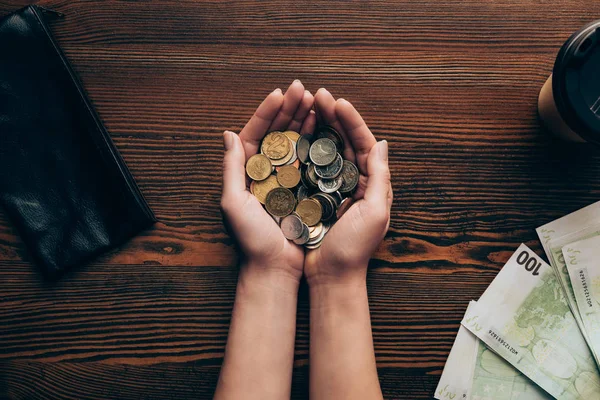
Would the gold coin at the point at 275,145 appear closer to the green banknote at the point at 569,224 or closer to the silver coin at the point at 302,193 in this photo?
the silver coin at the point at 302,193

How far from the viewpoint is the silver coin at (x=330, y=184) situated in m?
0.93

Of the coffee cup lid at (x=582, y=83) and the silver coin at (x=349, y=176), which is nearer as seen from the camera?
the coffee cup lid at (x=582, y=83)

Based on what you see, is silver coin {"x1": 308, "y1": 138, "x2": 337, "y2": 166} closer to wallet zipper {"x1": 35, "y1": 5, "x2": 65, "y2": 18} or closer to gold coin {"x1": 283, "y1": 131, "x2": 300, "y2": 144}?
gold coin {"x1": 283, "y1": 131, "x2": 300, "y2": 144}

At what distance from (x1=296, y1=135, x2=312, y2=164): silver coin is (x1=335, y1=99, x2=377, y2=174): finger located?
102mm

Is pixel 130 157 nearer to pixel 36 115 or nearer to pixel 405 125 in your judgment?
pixel 36 115

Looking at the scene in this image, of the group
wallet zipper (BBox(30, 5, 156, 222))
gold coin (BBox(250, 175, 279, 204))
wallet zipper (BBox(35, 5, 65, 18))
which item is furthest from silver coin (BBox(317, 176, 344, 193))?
wallet zipper (BBox(35, 5, 65, 18))

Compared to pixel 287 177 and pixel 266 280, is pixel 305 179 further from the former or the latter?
pixel 266 280

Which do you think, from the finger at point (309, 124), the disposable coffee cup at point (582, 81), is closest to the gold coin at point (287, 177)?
the finger at point (309, 124)

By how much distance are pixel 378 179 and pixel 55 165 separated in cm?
80

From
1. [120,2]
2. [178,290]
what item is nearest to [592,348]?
[178,290]

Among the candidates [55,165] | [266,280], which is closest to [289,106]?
[266,280]

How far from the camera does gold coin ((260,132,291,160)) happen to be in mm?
945

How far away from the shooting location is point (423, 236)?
98cm

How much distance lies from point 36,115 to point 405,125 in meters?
0.93
